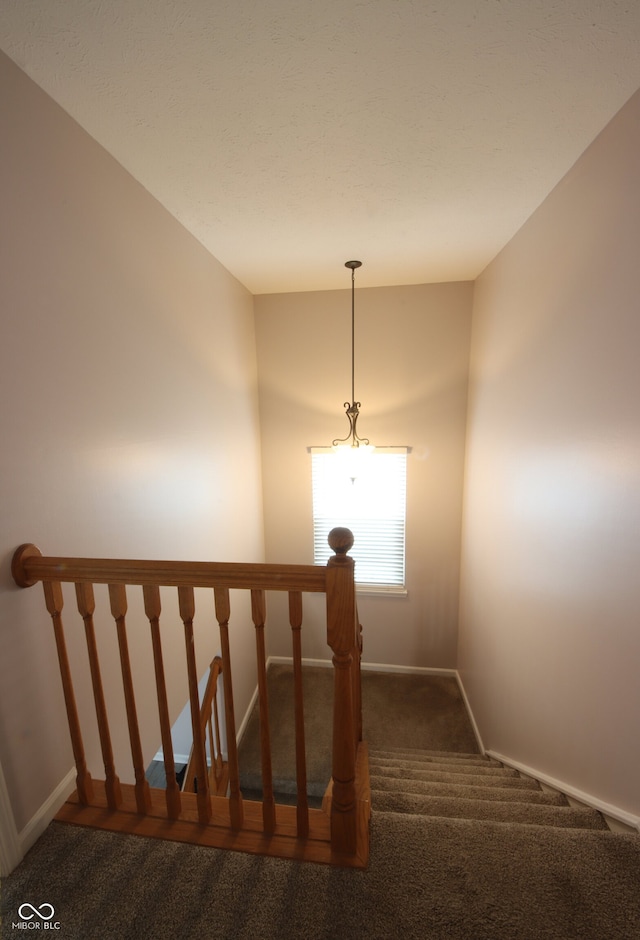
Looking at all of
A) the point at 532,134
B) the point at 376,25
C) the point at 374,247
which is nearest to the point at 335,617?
the point at 376,25

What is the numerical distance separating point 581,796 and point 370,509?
2.42 metres

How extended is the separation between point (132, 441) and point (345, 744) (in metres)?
1.48

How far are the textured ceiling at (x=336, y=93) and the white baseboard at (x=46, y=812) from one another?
7.87ft

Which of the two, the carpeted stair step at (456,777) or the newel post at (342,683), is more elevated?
the newel post at (342,683)

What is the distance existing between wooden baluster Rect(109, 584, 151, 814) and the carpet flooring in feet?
0.36

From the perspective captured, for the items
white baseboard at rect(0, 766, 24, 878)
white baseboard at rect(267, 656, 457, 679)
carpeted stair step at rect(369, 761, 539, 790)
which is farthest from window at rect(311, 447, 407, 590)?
white baseboard at rect(0, 766, 24, 878)

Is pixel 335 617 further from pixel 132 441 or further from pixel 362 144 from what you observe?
pixel 362 144

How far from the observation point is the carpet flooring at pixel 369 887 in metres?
1.04

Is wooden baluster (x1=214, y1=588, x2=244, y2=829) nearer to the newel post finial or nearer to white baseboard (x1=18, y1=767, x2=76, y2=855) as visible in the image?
the newel post finial

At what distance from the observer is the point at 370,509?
12.4 ft

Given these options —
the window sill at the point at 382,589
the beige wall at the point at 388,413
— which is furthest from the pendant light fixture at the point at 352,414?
the window sill at the point at 382,589

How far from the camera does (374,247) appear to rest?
8.61ft

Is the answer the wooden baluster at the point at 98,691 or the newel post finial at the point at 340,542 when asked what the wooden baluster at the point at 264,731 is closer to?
the newel post finial at the point at 340,542

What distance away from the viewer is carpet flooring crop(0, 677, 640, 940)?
104 centimetres
